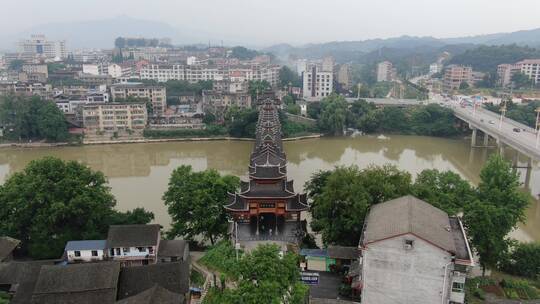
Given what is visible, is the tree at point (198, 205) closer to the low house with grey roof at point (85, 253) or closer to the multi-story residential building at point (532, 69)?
the low house with grey roof at point (85, 253)

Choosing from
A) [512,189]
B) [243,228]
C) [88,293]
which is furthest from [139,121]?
[512,189]

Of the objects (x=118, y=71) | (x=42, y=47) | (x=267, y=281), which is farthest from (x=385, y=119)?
(x=42, y=47)

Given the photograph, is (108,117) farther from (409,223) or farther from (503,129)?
(503,129)

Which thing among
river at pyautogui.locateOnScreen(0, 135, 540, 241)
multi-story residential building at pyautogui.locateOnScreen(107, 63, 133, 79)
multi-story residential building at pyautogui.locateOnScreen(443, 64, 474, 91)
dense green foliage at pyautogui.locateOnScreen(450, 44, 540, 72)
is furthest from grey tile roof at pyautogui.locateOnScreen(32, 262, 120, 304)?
dense green foliage at pyautogui.locateOnScreen(450, 44, 540, 72)

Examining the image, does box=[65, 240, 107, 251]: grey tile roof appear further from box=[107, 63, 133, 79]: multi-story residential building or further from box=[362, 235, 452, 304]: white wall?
box=[107, 63, 133, 79]: multi-story residential building

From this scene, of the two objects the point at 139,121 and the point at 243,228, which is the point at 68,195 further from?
the point at 139,121
